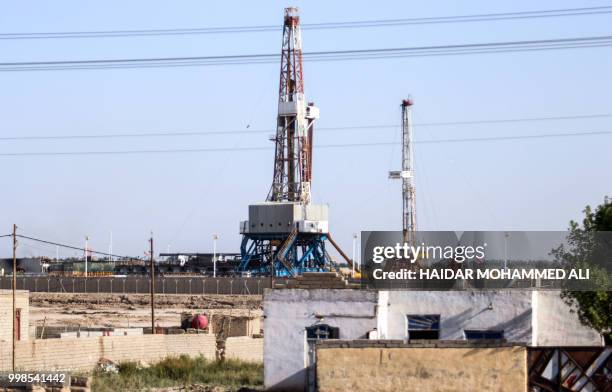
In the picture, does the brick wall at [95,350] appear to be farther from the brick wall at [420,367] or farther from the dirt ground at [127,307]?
the dirt ground at [127,307]

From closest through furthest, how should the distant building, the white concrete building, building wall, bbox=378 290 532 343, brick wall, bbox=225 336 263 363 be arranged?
building wall, bbox=378 290 532 343, the white concrete building, brick wall, bbox=225 336 263 363, the distant building

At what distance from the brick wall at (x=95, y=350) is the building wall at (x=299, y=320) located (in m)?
8.32

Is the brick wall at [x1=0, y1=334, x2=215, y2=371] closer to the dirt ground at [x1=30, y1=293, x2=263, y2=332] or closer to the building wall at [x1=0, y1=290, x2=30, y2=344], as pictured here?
the building wall at [x1=0, y1=290, x2=30, y2=344]

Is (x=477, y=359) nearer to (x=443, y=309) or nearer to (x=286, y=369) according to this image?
(x=443, y=309)

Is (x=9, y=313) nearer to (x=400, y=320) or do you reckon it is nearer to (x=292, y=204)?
(x=400, y=320)

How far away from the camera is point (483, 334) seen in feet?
115

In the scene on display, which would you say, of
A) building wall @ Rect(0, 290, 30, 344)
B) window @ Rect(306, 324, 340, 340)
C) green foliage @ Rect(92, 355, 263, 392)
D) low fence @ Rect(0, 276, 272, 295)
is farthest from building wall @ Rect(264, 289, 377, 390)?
low fence @ Rect(0, 276, 272, 295)

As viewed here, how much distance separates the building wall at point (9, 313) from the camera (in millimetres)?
45656

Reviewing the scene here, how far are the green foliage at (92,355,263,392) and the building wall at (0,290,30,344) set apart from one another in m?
6.90

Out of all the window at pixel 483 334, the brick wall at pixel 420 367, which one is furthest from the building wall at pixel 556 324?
the brick wall at pixel 420 367

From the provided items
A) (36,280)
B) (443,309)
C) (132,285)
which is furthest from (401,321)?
(36,280)

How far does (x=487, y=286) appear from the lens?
3678cm

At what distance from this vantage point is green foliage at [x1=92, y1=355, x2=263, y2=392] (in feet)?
123

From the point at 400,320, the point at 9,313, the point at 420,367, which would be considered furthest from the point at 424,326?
the point at 9,313
